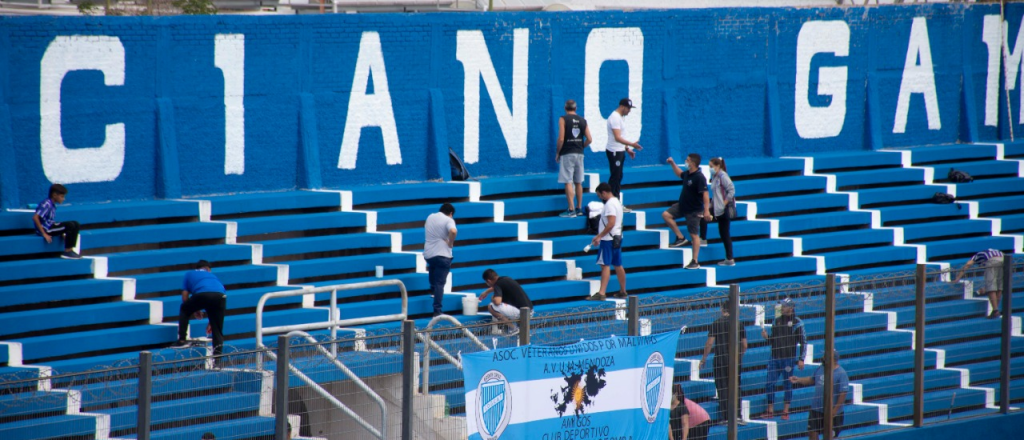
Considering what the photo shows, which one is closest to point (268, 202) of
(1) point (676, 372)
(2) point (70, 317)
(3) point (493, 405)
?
(2) point (70, 317)

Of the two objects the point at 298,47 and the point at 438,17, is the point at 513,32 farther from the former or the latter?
the point at 298,47

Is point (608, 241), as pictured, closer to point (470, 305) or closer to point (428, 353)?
point (470, 305)

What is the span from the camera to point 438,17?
17.1 m

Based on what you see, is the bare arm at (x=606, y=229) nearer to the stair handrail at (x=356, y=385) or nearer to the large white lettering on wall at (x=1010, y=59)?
the stair handrail at (x=356, y=385)

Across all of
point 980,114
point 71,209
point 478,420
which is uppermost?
point 980,114

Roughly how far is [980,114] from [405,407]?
56.1ft

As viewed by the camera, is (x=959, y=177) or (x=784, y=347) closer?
(x=784, y=347)

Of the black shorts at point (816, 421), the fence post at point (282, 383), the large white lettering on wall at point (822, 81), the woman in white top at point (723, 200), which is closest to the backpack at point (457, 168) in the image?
the woman in white top at point (723, 200)

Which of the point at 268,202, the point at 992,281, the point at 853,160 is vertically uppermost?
the point at 853,160

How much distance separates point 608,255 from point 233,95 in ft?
16.0

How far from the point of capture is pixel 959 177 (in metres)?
20.8

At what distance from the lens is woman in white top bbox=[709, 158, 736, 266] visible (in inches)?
659

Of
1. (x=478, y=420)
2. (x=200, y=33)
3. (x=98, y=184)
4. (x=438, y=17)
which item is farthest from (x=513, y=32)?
(x=478, y=420)

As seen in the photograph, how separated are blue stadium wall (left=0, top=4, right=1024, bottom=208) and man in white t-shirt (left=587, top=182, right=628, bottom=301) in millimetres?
2703
